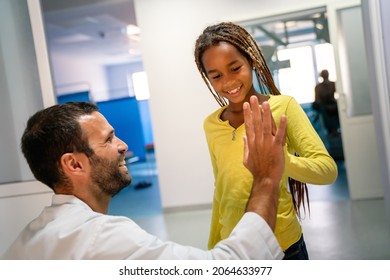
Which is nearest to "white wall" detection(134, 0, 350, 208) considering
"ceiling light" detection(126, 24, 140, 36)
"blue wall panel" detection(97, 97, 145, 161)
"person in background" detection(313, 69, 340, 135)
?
"blue wall panel" detection(97, 97, 145, 161)

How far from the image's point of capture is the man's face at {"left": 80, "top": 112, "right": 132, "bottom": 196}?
97cm

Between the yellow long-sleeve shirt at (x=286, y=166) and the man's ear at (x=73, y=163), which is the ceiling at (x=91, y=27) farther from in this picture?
the yellow long-sleeve shirt at (x=286, y=166)

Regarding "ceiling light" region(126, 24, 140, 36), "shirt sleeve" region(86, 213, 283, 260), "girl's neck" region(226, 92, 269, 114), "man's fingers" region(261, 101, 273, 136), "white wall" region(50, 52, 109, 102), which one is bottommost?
"shirt sleeve" region(86, 213, 283, 260)

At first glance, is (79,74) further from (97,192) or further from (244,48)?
(244,48)

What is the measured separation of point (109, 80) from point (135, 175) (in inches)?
232

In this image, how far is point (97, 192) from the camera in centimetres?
99

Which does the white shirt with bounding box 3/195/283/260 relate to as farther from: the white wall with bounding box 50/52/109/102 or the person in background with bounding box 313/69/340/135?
the white wall with bounding box 50/52/109/102

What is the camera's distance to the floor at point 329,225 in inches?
69.3

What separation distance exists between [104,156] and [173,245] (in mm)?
308

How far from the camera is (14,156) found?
5.82 ft

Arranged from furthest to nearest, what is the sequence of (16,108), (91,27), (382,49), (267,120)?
(91,27), (16,108), (382,49), (267,120)

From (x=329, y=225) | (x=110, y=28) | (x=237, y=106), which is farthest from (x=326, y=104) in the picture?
(x=110, y=28)

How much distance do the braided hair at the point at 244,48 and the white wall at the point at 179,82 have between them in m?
1.32

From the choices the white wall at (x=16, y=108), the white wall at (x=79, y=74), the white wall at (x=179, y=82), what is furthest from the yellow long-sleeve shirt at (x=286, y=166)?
the white wall at (x=79, y=74)
